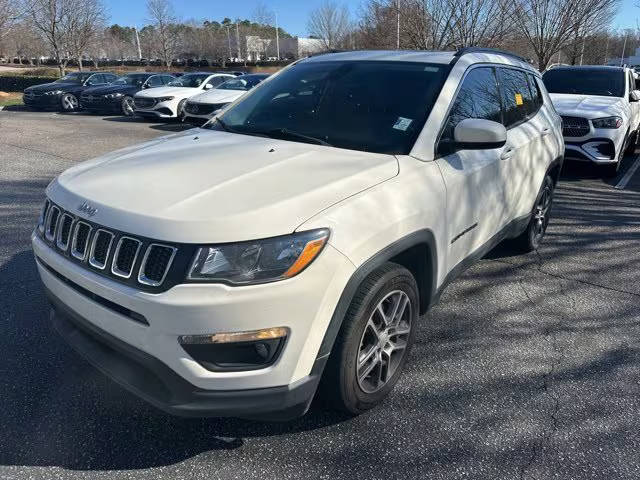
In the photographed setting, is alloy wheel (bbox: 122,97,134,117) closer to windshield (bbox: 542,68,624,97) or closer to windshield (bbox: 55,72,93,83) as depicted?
windshield (bbox: 55,72,93,83)

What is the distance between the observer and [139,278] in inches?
78.7

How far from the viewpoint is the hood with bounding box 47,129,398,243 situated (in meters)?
1.99

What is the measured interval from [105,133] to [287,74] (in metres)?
10.5

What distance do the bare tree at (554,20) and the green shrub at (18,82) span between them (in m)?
24.3

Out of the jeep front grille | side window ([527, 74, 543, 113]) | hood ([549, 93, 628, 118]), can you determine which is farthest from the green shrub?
the jeep front grille

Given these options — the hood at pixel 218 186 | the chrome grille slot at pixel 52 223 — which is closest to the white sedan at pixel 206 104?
the hood at pixel 218 186

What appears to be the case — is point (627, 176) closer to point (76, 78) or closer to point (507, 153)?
point (507, 153)

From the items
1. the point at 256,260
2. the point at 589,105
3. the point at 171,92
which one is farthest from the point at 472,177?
the point at 171,92

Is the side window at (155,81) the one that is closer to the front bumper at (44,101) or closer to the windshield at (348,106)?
the front bumper at (44,101)

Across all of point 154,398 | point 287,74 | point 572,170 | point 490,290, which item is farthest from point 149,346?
point 572,170

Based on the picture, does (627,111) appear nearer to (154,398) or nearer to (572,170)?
(572,170)

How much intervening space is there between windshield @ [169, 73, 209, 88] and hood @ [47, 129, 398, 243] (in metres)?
13.8

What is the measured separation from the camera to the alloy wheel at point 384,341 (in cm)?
252

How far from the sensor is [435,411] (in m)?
2.68
